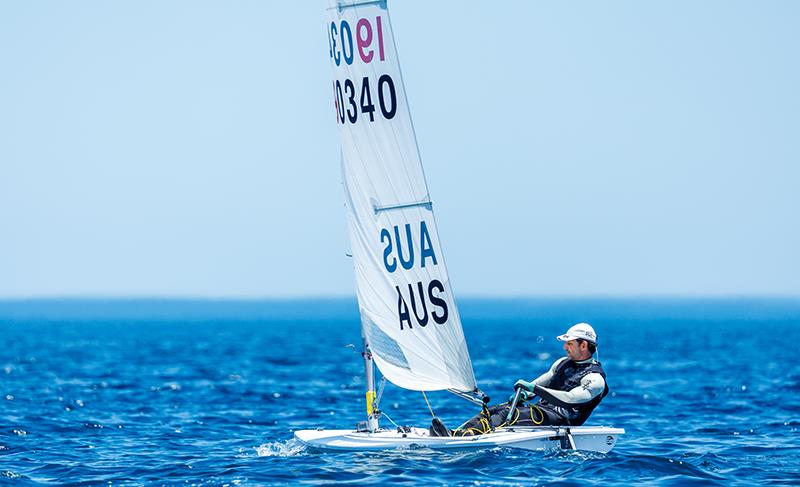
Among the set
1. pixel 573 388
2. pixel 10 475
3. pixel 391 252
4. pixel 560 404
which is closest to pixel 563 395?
pixel 560 404

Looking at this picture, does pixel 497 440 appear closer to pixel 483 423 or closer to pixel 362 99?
pixel 483 423

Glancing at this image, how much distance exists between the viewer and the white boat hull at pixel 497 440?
49.5 feet

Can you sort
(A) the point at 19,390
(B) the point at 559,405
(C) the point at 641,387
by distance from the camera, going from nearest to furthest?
(B) the point at 559,405 → (A) the point at 19,390 → (C) the point at 641,387

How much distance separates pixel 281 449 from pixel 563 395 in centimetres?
446

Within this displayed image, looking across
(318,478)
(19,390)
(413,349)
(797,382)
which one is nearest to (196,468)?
(318,478)

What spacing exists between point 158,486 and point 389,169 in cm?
517

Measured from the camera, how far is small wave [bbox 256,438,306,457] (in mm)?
16219

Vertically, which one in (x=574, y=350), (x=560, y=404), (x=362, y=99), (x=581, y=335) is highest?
(x=362, y=99)

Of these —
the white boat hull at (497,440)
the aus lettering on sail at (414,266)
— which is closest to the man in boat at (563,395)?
the white boat hull at (497,440)

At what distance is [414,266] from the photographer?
51.2 ft

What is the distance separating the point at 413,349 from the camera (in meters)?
15.8

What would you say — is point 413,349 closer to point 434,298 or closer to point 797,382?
point 434,298

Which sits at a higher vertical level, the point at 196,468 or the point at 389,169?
the point at 389,169

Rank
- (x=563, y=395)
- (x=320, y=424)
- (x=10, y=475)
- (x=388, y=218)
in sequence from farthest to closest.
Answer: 1. (x=320, y=424)
2. (x=388, y=218)
3. (x=10, y=475)
4. (x=563, y=395)
